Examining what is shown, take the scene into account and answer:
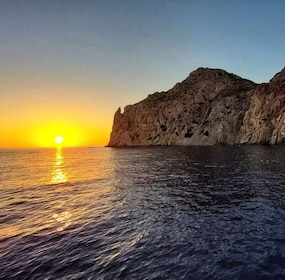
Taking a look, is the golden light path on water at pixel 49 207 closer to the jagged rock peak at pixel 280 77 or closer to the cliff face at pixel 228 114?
the cliff face at pixel 228 114

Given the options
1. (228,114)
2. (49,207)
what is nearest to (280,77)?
(228,114)

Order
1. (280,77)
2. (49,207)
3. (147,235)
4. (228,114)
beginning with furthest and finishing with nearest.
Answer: (228,114) → (280,77) → (49,207) → (147,235)

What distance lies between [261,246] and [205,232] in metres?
3.24

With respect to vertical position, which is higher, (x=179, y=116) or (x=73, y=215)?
(x=179, y=116)

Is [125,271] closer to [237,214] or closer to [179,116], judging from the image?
[237,214]

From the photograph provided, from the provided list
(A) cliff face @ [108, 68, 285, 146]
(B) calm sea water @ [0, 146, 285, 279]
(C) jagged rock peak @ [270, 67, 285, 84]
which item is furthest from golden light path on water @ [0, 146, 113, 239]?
(C) jagged rock peak @ [270, 67, 285, 84]

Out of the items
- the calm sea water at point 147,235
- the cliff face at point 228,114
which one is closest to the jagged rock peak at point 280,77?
the cliff face at point 228,114

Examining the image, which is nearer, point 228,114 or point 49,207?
point 49,207

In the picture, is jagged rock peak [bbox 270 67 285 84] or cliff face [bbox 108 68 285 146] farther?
jagged rock peak [bbox 270 67 285 84]

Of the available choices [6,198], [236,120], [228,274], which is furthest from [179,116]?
[228,274]

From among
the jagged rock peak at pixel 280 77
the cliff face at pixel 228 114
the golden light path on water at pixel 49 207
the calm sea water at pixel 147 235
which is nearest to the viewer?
the calm sea water at pixel 147 235

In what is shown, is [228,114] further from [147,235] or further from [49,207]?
[147,235]

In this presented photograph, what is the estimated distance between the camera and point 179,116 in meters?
193

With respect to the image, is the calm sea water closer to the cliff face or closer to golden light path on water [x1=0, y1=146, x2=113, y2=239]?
golden light path on water [x1=0, y1=146, x2=113, y2=239]
